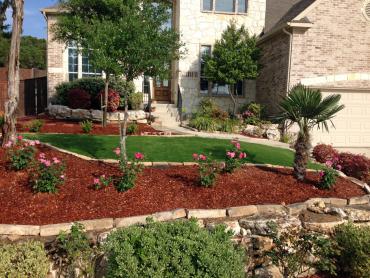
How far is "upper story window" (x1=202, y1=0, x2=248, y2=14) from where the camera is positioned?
18484 millimetres

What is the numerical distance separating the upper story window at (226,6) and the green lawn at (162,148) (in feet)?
31.8

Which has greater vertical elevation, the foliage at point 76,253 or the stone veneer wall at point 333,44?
the stone veneer wall at point 333,44

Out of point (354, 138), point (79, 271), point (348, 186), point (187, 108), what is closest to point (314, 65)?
point (354, 138)

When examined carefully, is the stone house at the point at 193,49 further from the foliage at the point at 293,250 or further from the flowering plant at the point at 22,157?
the foliage at the point at 293,250

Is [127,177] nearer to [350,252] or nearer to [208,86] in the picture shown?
[350,252]

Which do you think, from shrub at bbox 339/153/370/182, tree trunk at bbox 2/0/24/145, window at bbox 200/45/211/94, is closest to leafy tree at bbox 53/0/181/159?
tree trunk at bbox 2/0/24/145

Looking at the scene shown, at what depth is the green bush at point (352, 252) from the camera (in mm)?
4879

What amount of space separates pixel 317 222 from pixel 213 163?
2.23m

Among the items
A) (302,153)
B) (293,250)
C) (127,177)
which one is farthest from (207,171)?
(293,250)

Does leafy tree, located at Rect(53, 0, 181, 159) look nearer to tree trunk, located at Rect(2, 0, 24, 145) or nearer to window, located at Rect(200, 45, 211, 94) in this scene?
tree trunk, located at Rect(2, 0, 24, 145)

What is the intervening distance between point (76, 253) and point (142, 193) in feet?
6.82

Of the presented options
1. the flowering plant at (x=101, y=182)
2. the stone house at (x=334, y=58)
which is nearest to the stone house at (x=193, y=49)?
the stone house at (x=334, y=58)

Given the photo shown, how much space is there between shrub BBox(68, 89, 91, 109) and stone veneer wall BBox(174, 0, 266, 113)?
188 inches

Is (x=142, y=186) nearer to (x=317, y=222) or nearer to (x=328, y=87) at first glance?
(x=317, y=222)
